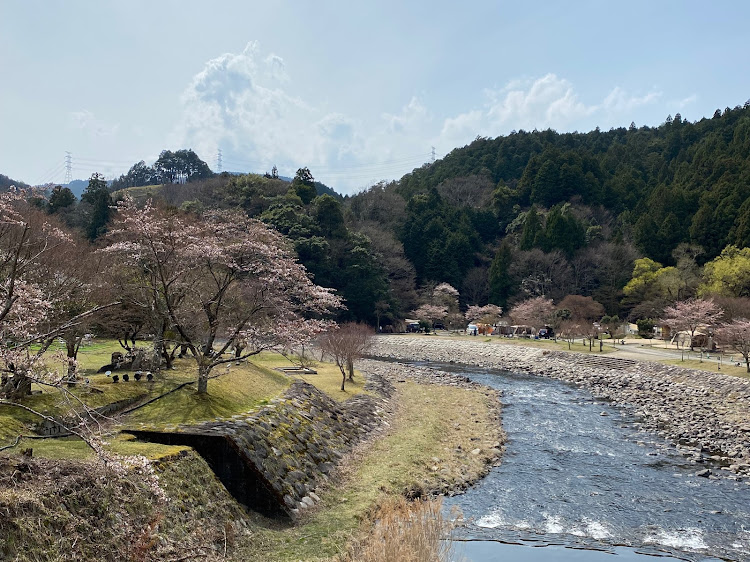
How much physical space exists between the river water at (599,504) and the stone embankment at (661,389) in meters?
1.33

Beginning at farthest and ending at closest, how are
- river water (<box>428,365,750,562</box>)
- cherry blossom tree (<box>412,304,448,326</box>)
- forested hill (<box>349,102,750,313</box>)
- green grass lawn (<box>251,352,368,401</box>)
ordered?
cherry blossom tree (<box>412,304,448,326</box>)
forested hill (<box>349,102,750,313</box>)
green grass lawn (<box>251,352,368,401</box>)
river water (<box>428,365,750,562</box>)

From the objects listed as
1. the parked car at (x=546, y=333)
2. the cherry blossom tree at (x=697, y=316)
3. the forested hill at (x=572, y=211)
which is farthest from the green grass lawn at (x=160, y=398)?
the forested hill at (x=572, y=211)

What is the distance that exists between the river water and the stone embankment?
4.35 ft

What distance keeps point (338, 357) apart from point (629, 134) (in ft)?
336

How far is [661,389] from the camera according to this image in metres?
25.9

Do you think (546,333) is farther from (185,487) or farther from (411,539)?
(411,539)

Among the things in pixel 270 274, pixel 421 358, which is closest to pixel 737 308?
pixel 421 358

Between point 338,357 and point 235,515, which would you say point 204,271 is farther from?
point 235,515

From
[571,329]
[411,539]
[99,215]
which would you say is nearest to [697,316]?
[571,329]

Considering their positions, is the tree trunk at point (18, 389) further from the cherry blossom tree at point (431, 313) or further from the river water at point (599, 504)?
the cherry blossom tree at point (431, 313)

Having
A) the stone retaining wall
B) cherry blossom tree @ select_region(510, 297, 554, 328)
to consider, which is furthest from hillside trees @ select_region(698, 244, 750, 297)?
the stone retaining wall

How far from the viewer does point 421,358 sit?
4378 centimetres

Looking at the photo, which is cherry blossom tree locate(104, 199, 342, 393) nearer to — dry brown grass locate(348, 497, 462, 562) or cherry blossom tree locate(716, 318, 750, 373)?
dry brown grass locate(348, 497, 462, 562)

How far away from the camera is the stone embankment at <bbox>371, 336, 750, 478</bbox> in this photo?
54.1ft
